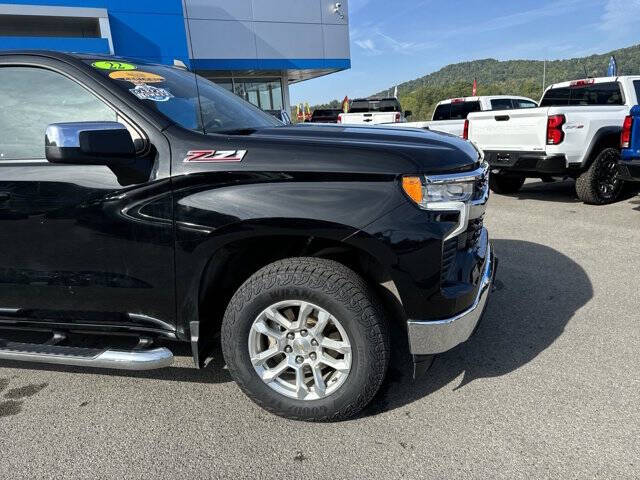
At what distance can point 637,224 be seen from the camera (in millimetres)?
6023

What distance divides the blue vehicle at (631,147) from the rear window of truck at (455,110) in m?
5.67

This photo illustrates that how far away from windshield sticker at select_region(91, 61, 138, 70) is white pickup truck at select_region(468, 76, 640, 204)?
6101mm

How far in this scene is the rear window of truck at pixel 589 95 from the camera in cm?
782

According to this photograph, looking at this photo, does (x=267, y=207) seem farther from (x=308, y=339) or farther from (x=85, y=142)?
(x=85, y=142)

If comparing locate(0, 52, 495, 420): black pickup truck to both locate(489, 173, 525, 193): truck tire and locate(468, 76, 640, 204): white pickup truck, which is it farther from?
locate(489, 173, 525, 193): truck tire

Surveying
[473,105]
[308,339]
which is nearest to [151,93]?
[308,339]

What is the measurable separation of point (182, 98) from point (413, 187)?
4.71ft

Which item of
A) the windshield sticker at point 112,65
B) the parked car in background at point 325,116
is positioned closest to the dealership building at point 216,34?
the parked car in background at point 325,116

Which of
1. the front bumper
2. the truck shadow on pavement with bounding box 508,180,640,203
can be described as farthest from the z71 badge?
the truck shadow on pavement with bounding box 508,180,640,203

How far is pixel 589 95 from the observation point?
8.10 metres

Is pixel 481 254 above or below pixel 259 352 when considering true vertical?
above

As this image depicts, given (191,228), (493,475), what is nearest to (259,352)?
(191,228)

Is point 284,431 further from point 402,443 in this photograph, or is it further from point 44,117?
point 44,117

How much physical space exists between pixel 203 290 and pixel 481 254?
1490 millimetres
